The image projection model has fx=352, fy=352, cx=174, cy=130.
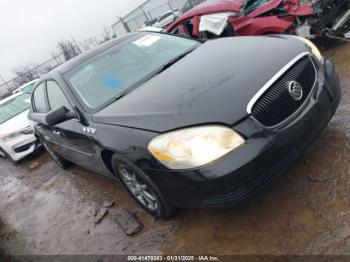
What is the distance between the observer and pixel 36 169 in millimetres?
6766

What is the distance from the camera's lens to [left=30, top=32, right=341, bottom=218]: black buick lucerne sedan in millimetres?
2299

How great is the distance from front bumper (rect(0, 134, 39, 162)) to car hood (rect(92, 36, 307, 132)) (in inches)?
182

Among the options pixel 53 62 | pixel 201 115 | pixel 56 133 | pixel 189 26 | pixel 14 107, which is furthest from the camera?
pixel 53 62

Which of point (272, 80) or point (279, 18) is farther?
point (279, 18)

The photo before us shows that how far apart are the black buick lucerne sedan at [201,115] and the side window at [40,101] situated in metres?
1.01

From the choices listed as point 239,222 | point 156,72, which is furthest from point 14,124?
point 239,222

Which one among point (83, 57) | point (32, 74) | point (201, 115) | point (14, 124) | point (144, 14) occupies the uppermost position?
point (83, 57)

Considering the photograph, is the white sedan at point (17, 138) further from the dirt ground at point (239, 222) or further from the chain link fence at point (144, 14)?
the chain link fence at point (144, 14)

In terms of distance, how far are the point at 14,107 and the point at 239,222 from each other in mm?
7208

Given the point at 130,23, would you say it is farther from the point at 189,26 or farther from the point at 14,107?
the point at 189,26

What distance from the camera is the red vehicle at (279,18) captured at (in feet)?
17.6

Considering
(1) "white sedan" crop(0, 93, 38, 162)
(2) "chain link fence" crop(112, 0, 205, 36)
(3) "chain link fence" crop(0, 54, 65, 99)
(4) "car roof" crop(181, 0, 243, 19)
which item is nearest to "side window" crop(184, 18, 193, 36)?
(4) "car roof" crop(181, 0, 243, 19)

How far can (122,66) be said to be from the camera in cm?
360

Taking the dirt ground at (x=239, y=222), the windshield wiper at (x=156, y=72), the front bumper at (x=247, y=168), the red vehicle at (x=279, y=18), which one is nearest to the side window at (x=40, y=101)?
the dirt ground at (x=239, y=222)
